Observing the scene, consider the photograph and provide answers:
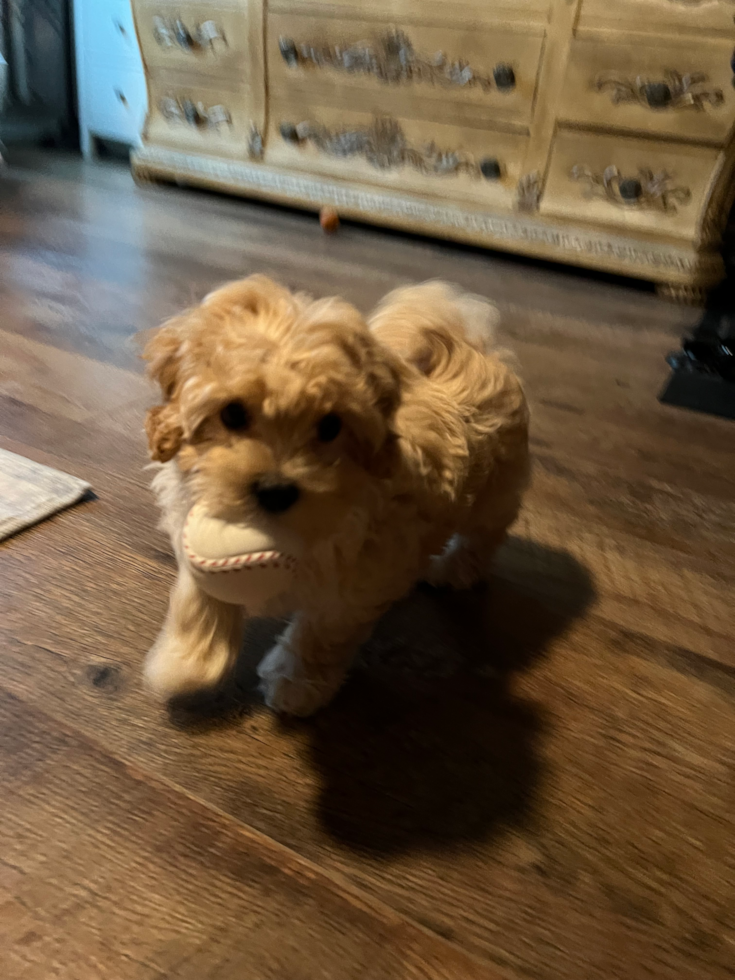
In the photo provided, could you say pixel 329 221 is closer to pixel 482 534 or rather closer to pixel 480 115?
pixel 480 115

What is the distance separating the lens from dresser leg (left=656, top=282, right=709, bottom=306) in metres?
3.05

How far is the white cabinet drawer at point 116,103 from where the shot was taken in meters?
4.27

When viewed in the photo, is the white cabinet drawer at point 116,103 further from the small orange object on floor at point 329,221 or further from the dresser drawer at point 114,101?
the small orange object on floor at point 329,221

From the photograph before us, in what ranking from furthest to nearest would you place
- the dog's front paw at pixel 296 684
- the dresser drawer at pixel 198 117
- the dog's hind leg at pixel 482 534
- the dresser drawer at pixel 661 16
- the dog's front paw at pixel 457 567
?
the dresser drawer at pixel 198 117 < the dresser drawer at pixel 661 16 < the dog's front paw at pixel 457 567 < the dog's hind leg at pixel 482 534 < the dog's front paw at pixel 296 684

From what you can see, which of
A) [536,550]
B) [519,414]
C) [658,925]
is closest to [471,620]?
[536,550]

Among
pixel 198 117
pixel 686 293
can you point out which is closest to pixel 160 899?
pixel 686 293

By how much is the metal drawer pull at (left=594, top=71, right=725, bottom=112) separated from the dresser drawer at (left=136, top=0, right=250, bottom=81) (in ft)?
5.56

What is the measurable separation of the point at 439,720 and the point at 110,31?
4.47 meters

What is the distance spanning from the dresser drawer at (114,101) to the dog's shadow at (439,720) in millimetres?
3833

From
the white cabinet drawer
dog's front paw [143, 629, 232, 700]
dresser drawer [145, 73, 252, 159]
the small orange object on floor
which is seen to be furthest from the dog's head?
the white cabinet drawer

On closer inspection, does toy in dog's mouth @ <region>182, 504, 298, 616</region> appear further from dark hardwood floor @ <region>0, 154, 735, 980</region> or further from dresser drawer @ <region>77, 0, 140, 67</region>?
dresser drawer @ <region>77, 0, 140, 67</region>

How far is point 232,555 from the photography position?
77 cm

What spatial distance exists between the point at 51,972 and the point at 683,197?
122 inches

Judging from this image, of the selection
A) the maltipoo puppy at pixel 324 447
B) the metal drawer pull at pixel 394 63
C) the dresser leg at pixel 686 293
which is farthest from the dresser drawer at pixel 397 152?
the maltipoo puppy at pixel 324 447
